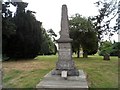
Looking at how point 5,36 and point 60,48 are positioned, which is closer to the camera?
point 60,48

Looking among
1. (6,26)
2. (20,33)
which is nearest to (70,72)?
(6,26)

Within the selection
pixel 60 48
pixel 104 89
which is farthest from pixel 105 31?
pixel 104 89

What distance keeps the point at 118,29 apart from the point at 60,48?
11.4 metres

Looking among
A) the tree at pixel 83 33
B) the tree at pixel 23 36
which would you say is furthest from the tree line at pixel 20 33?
the tree at pixel 83 33

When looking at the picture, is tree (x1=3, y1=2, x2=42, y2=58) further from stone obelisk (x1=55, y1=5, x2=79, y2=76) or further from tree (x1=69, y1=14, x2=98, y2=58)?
stone obelisk (x1=55, y1=5, x2=79, y2=76)

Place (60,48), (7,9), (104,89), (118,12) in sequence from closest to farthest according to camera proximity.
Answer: (104,89) < (60,48) < (118,12) < (7,9)

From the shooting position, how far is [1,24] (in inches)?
891

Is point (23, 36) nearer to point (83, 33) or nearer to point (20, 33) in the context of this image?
point (20, 33)

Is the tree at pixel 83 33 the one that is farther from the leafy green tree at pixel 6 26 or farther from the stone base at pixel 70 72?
the stone base at pixel 70 72

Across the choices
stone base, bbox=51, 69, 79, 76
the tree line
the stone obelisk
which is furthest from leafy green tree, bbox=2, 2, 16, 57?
stone base, bbox=51, 69, 79, 76

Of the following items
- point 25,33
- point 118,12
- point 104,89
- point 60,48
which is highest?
point 118,12

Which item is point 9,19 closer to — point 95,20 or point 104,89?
point 95,20

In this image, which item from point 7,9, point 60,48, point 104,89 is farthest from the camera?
point 7,9

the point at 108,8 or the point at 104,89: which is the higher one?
the point at 108,8
